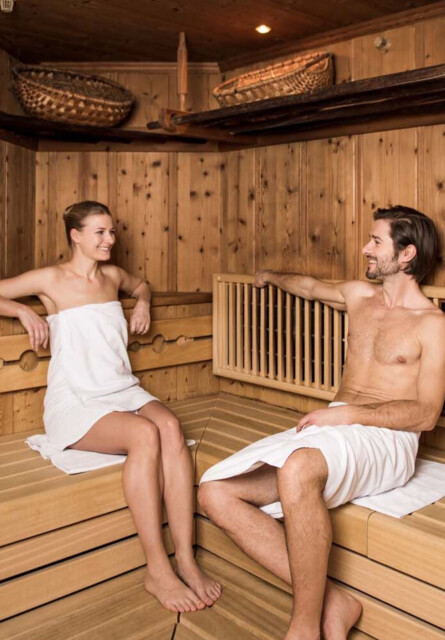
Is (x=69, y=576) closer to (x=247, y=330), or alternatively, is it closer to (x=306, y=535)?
(x=306, y=535)

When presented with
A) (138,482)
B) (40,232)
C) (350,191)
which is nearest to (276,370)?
(350,191)

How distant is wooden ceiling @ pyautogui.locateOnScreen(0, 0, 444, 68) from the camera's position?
266 centimetres

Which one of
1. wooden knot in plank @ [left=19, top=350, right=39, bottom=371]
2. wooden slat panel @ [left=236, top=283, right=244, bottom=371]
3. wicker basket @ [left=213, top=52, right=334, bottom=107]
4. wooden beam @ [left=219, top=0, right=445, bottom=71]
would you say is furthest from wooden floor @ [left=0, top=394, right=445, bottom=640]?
wooden beam @ [left=219, top=0, right=445, bottom=71]

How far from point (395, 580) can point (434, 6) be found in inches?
82.8

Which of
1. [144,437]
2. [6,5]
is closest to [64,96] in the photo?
[6,5]

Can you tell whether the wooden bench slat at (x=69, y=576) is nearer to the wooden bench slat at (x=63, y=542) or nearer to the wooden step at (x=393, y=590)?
the wooden bench slat at (x=63, y=542)

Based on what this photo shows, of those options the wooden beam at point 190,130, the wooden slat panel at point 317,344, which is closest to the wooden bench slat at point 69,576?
the wooden slat panel at point 317,344

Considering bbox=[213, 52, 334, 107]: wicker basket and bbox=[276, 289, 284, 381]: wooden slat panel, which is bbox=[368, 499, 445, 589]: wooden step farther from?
bbox=[213, 52, 334, 107]: wicker basket

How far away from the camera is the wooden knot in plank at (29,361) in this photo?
262cm

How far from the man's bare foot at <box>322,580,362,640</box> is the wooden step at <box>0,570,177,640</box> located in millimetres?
450

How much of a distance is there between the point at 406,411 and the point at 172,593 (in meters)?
0.90

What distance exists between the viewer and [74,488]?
82.4 inches

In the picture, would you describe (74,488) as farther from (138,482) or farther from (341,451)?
(341,451)

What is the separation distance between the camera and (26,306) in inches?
97.7
